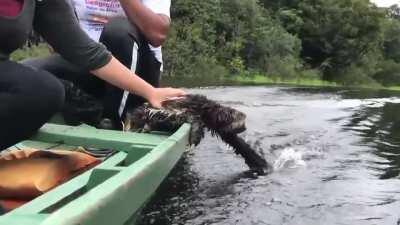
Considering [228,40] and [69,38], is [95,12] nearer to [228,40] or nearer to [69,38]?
[69,38]

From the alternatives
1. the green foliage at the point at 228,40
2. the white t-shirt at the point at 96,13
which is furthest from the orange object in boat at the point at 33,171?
the green foliage at the point at 228,40

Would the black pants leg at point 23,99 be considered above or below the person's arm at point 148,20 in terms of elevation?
below

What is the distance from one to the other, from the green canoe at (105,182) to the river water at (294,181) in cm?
31

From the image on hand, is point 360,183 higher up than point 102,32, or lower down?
lower down

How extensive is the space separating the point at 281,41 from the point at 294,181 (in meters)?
27.2

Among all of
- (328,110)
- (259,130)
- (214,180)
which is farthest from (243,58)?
(214,180)

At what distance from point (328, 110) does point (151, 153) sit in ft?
15.9

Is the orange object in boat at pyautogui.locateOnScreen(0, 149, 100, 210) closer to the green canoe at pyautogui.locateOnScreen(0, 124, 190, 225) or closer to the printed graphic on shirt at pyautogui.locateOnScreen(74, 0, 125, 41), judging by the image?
the green canoe at pyautogui.locateOnScreen(0, 124, 190, 225)

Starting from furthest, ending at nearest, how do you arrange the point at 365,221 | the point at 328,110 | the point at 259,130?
the point at 328,110
the point at 259,130
the point at 365,221

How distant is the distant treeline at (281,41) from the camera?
24.4m

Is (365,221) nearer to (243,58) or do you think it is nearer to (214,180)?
(214,180)

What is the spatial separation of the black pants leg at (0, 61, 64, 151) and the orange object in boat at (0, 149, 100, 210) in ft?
0.47

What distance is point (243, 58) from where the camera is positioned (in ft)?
95.4

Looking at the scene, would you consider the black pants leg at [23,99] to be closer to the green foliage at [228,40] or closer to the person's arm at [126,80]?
the person's arm at [126,80]
